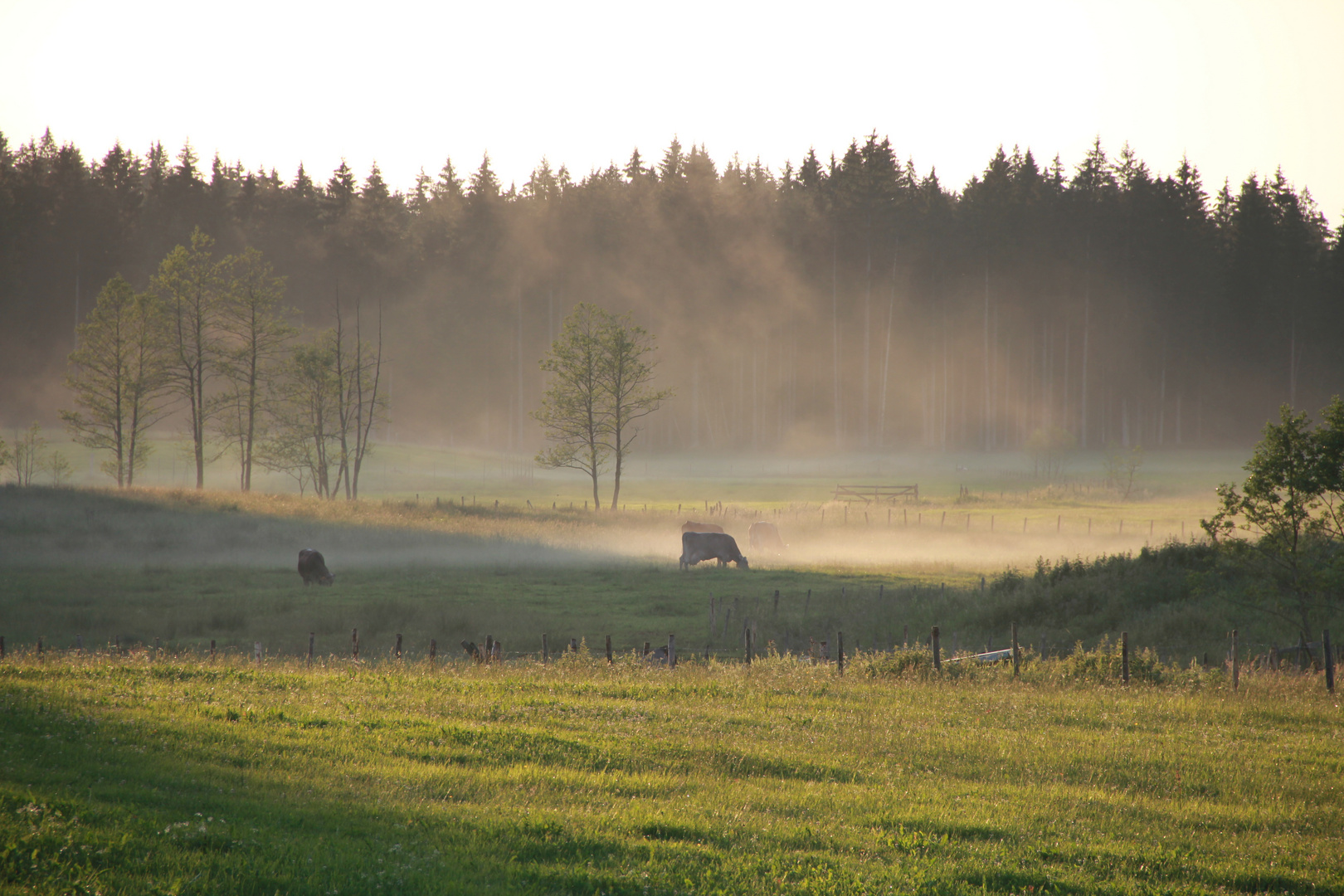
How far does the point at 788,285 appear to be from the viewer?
4225 inches

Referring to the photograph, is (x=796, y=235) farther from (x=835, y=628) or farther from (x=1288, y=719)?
(x=1288, y=719)

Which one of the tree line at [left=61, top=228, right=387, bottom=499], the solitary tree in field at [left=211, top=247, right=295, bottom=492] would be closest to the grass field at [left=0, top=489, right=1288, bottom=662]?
the tree line at [left=61, top=228, right=387, bottom=499]

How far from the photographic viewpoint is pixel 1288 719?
12.8m

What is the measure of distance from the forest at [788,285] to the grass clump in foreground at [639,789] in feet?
249

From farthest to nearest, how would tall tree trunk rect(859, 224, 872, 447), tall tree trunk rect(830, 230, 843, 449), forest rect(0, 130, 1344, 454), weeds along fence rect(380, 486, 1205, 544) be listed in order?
1. tall tree trunk rect(830, 230, 843, 449)
2. tall tree trunk rect(859, 224, 872, 447)
3. forest rect(0, 130, 1344, 454)
4. weeds along fence rect(380, 486, 1205, 544)

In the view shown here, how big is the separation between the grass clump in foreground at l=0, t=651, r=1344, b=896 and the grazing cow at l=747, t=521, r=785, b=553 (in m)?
28.7

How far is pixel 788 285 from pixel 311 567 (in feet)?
280

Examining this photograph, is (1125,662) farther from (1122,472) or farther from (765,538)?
(1122,472)

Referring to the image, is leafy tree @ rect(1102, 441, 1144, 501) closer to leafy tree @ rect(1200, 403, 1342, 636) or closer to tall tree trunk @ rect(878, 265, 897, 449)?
tall tree trunk @ rect(878, 265, 897, 449)

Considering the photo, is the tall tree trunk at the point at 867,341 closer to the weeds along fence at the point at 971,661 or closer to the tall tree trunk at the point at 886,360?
the tall tree trunk at the point at 886,360

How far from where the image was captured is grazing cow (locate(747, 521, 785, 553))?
4291 centimetres

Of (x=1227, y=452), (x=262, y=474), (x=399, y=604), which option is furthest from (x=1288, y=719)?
(x=1227, y=452)

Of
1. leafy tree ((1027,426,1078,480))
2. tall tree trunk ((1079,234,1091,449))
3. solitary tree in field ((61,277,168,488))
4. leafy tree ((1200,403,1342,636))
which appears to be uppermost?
tall tree trunk ((1079,234,1091,449))

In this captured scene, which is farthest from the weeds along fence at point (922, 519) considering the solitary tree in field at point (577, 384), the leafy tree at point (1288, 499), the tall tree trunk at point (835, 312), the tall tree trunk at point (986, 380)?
the tall tree trunk at point (835, 312)
